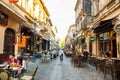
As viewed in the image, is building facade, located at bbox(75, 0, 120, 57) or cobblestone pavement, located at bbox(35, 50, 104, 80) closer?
cobblestone pavement, located at bbox(35, 50, 104, 80)

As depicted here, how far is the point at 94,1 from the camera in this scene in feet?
86.0

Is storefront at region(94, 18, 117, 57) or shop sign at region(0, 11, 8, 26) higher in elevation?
shop sign at region(0, 11, 8, 26)

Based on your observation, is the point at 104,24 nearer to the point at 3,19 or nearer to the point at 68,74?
the point at 68,74

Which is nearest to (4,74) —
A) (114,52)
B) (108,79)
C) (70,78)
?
(70,78)

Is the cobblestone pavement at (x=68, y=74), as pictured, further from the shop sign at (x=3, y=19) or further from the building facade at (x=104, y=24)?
the shop sign at (x=3, y=19)

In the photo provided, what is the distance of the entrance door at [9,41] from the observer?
53.0 feet

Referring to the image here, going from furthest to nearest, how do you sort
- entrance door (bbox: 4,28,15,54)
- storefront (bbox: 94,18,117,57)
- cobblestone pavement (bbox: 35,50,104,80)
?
1. entrance door (bbox: 4,28,15,54)
2. storefront (bbox: 94,18,117,57)
3. cobblestone pavement (bbox: 35,50,104,80)

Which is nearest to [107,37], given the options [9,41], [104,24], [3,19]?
[104,24]

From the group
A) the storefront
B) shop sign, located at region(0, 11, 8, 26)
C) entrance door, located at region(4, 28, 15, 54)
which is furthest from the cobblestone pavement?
shop sign, located at region(0, 11, 8, 26)

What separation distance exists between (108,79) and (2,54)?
7642 millimetres

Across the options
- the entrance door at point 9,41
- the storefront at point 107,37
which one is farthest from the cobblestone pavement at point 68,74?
the storefront at point 107,37

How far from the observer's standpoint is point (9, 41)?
1703cm

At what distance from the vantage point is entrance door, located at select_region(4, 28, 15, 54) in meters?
16.1

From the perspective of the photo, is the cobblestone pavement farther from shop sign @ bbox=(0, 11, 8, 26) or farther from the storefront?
shop sign @ bbox=(0, 11, 8, 26)
